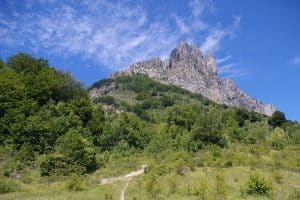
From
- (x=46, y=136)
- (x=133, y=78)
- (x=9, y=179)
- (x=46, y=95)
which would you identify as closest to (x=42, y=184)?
(x=9, y=179)

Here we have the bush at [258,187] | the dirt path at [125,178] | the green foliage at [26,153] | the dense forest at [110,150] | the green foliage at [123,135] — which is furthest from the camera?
the green foliage at [123,135]

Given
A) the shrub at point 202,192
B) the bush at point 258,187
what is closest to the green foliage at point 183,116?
the shrub at point 202,192

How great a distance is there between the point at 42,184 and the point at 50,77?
28860 millimetres

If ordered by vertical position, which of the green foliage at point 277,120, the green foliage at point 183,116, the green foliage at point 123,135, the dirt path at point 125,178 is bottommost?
the dirt path at point 125,178

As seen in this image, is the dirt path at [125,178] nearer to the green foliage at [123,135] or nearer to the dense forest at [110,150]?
the dense forest at [110,150]

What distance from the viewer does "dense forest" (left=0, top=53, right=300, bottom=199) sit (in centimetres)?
3695

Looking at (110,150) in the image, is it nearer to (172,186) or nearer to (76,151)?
(76,151)

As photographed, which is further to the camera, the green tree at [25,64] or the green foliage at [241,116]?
the green foliage at [241,116]

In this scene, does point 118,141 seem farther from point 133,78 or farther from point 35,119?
point 133,78

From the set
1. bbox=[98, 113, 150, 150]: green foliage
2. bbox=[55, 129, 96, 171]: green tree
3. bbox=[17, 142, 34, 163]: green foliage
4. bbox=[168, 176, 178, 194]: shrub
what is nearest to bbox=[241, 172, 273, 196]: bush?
bbox=[168, 176, 178, 194]: shrub

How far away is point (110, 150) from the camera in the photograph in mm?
62812

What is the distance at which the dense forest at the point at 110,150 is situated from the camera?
36947 millimetres

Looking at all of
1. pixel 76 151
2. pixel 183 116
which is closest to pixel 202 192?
pixel 76 151

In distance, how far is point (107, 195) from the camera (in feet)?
105
